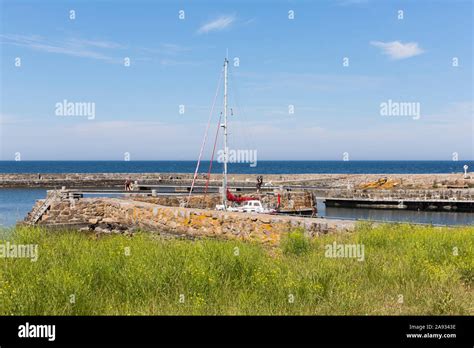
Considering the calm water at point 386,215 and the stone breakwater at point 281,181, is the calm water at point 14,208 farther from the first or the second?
the stone breakwater at point 281,181

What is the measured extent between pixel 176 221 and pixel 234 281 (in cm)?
1161

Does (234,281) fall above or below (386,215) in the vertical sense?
above

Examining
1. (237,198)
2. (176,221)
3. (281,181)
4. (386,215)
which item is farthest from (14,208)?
(386,215)

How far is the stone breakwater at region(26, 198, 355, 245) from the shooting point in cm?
1415

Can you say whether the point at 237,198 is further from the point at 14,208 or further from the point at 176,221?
the point at 14,208

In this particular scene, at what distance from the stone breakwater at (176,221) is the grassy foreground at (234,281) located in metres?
3.86

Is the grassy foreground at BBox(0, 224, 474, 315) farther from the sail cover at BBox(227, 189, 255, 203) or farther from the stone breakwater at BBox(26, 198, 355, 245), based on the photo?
the sail cover at BBox(227, 189, 255, 203)

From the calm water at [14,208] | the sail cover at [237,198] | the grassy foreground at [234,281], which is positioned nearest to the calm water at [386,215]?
the calm water at [14,208]

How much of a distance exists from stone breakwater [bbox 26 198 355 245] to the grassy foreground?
3.86 meters

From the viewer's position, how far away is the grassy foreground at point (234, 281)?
623cm

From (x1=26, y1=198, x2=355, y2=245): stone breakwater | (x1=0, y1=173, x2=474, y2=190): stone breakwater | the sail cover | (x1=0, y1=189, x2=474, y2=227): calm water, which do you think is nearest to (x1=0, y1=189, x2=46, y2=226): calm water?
(x1=0, y1=189, x2=474, y2=227): calm water

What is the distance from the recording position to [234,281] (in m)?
7.62
